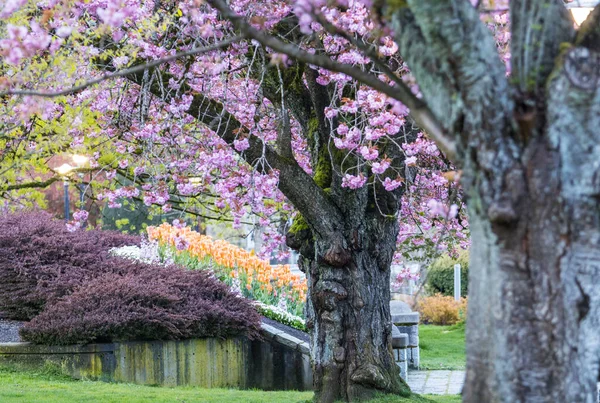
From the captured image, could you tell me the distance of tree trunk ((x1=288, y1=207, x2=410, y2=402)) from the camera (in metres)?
7.36

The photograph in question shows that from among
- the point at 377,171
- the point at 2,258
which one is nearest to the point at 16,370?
the point at 2,258

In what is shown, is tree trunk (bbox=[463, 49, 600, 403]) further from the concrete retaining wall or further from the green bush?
the green bush

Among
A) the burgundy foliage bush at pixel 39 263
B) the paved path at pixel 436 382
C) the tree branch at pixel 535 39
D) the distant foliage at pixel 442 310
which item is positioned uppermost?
the tree branch at pixel 535 39

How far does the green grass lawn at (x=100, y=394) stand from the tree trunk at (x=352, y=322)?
0.91ft

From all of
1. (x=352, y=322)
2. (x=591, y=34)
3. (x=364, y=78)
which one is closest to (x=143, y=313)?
(x=352, y=322)

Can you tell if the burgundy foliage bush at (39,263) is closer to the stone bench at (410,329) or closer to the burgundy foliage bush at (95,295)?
the burgundy foliage bush at (95,295)

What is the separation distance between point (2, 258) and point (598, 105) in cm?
1005

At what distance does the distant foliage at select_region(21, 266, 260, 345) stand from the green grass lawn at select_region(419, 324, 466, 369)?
3.66 m

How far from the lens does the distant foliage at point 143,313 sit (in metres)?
9.62

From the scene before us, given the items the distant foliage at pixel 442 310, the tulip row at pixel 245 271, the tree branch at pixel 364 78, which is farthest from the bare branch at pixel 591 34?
the distant foliage at pixel 442 310

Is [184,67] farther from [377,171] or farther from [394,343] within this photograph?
[394,343]

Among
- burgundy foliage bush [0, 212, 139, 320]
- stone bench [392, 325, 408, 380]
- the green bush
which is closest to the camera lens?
stone bench [392, 325, 408, 380]

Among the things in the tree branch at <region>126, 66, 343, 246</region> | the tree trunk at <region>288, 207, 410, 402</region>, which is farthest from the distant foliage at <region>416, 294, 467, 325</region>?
the tree branch at <region>126, 66, 343, 246</region>

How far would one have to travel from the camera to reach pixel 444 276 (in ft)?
71.4
